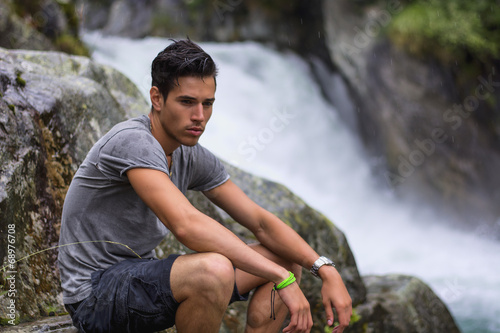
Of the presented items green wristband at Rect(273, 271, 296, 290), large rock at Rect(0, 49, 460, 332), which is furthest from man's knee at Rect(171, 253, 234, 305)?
large rock at Rect(0, 49, 460, 332)

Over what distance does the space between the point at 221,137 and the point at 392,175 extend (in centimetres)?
368

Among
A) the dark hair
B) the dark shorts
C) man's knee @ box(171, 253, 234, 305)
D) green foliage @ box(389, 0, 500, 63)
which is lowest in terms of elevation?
the dark shorts

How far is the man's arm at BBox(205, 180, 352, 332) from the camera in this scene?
2443 mm

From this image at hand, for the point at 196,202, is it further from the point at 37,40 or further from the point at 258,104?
the point at 258,104

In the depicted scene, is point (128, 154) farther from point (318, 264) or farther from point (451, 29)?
point (451, 29)

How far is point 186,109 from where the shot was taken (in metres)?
2.36

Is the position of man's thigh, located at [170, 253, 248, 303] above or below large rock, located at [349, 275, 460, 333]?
above

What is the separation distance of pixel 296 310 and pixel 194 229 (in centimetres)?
57

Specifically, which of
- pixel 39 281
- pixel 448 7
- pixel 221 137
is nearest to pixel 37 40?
pixel 221 137

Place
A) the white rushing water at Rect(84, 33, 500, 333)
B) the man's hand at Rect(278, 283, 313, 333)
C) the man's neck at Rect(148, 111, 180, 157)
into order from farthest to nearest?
the white rushing water at Rect(84, 33, 500, 333) → the man's neck at Rect(148, 111, 180, 157) → the man's hand at Rect(278, 283, 313, 333)

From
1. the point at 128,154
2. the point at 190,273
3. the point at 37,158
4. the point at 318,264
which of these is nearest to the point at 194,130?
the point at 128,154

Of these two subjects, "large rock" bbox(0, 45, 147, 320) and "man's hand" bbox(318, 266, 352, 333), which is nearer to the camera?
"man's hand" bbox(318, 266, 352, 333)

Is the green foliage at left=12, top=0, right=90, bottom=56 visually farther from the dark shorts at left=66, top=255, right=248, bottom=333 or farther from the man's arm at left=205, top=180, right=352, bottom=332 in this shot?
the dark shorts at left=66, top=255, right=248, bottom=333

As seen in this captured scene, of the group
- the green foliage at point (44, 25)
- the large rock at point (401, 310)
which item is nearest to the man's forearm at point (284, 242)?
the large rock at point (401, 310)
